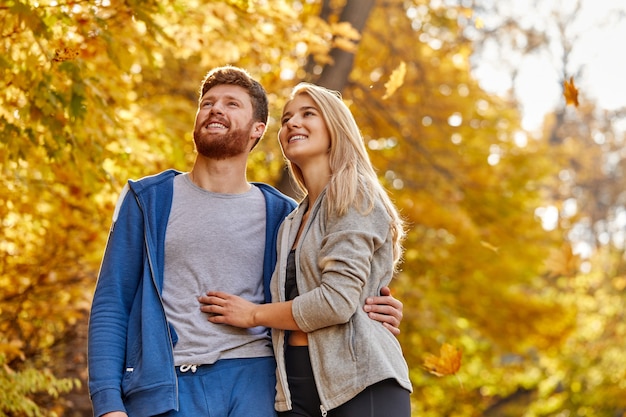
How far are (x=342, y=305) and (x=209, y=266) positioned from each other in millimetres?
624

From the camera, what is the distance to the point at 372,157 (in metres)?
10.3

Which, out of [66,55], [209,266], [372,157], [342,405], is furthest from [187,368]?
[372,157]

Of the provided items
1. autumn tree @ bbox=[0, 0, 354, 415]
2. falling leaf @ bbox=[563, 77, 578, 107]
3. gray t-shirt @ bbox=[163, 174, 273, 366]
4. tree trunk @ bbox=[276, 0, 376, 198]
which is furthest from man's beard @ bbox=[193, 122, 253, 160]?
tree trunk @ bbox=[276, 0, 376, 198]

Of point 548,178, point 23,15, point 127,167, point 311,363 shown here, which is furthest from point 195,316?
point 548,178

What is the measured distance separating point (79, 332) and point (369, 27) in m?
5.35

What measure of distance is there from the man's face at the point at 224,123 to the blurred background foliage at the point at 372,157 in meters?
1.01

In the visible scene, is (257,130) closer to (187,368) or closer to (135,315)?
(135,315)

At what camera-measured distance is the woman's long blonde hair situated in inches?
124

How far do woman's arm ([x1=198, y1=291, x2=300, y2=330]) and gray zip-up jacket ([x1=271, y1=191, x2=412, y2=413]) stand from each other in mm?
73

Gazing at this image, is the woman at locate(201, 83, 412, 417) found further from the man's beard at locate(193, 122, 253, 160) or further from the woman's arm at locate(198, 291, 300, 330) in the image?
the man's beard at locate(193, 122, 253, 160)

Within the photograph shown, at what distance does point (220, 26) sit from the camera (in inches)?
243

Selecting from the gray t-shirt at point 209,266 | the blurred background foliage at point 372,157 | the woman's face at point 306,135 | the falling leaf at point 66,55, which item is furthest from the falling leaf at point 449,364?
the falling leaf at point 66,55

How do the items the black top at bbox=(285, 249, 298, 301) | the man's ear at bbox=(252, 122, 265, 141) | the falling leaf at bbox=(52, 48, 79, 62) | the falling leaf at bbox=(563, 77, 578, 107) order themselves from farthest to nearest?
1. the falling leaf at bbox=(563, 77, 578, 107)
2. the falling leaf at bbox=(52, 48, 79, 62)
3. the man's ear at bbox=(252, 122, 265, 141)
4. the black top at bbox=(285, 249, 298, 301)

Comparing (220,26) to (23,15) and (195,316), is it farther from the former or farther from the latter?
(195,316)
